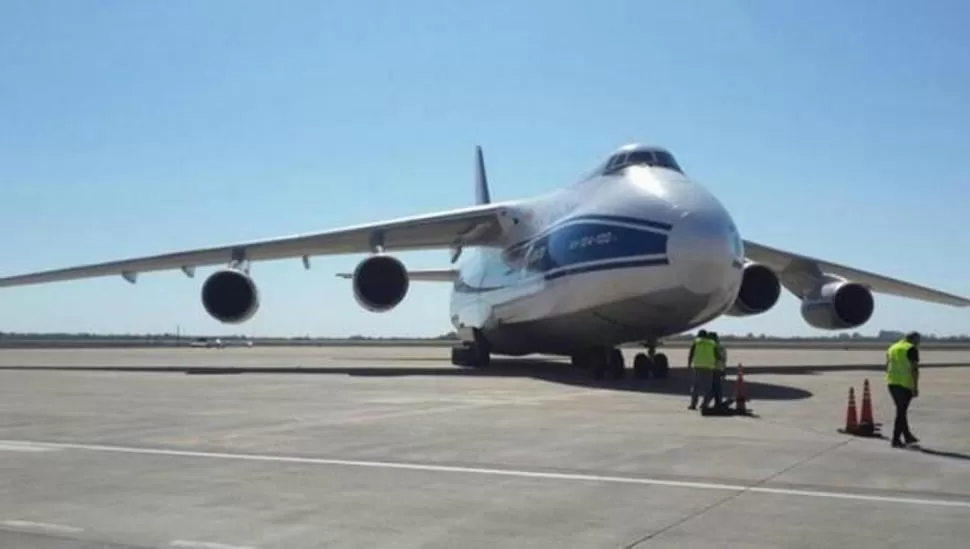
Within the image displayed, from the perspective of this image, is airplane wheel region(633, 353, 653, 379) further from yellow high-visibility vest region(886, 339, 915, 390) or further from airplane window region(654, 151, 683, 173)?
yellow high-visibility vest region(886, 339, 915, 390)

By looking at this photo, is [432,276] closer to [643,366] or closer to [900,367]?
[643,366]

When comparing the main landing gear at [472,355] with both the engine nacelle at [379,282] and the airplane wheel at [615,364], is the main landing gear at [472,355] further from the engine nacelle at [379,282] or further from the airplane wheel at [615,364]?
the airplane wheel at [615,364]

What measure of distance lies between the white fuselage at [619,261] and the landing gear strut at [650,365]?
48 centimetres

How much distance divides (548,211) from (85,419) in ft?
44.0

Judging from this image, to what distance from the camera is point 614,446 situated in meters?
10.3

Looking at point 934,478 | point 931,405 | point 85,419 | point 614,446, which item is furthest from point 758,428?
point 85,419

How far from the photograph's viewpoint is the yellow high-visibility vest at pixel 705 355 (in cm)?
1455

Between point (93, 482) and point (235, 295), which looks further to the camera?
point (235, 295)

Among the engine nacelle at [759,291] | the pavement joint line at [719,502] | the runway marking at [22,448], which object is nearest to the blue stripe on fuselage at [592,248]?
the engine nacelle at [759,291]

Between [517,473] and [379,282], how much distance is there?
17.0 metres

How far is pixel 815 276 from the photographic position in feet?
89.9

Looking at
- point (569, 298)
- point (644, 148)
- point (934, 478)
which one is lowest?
point (934, 478)

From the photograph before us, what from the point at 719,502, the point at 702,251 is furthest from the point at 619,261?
the point at 719,502

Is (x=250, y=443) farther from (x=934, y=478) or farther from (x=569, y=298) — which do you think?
(x=569, y=298)
